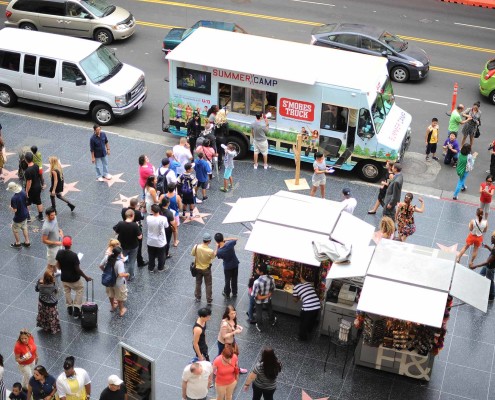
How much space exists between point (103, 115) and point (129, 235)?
8050mm

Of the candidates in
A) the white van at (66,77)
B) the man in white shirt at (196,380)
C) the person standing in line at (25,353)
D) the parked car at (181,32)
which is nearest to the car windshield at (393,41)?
the parked car at (181,32)

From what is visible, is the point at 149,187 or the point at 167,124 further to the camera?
the point at 167,124

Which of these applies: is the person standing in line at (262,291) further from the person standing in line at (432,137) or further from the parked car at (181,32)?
the parked car at (181,32)

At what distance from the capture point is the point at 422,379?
14422 mm

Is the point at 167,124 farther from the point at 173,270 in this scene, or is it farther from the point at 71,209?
the point at 173,270

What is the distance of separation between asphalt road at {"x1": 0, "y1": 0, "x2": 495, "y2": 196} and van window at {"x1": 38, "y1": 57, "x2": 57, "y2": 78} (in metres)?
1.31

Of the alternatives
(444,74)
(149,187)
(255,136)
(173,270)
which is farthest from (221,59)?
(444,74)

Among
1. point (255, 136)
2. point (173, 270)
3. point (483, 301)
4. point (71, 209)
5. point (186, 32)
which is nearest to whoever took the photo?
point (483, 301)

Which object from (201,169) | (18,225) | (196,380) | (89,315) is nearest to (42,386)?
(196,380)

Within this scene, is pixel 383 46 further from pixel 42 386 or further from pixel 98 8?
pixel 42 386

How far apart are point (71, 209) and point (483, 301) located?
9.83 meters

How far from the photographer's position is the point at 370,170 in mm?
20812

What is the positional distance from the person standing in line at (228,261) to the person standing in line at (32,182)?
4947mm

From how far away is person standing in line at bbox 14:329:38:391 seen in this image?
13.2m
